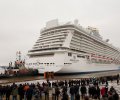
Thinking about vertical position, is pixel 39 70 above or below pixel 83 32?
below

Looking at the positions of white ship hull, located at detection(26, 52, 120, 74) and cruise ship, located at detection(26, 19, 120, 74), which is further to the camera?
cruise ship, located at detection(26, 19, 120, 74)

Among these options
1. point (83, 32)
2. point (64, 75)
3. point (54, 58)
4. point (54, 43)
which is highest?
point (83, 32)

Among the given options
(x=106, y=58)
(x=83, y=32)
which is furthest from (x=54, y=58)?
(x=106, y=58)

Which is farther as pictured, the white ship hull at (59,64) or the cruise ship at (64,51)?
the cruise ship at (64,51)

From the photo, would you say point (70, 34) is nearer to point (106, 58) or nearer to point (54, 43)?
point (54, 43)

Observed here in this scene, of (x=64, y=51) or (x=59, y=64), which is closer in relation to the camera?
(x=59, y=64)

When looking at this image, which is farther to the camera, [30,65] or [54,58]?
[30,65]

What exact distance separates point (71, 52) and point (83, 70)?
732cm

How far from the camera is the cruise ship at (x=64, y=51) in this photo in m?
43.8

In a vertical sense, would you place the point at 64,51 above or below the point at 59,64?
above

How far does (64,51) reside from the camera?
144 ft

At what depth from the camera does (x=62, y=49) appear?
4453 cm

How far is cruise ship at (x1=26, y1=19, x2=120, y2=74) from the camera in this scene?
43844mm

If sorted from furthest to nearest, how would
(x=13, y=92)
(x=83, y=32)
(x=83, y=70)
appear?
(x=83, y=32), (x=83, y=70), (x=13, y=92)
